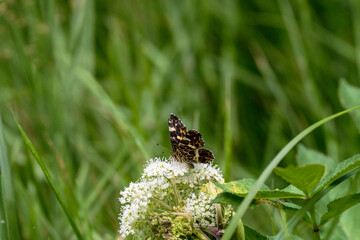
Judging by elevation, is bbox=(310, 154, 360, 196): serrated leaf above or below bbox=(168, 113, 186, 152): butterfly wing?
below

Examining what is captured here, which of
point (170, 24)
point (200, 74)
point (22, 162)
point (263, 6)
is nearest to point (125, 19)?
point (170, 24)

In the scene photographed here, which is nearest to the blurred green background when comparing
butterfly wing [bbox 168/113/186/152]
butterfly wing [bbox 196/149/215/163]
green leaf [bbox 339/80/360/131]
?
green leaf [bbox 339/80/360/131]

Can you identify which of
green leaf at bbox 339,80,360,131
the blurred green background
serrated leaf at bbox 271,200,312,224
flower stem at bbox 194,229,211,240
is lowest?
flower stem at bbox 194,229,211,240

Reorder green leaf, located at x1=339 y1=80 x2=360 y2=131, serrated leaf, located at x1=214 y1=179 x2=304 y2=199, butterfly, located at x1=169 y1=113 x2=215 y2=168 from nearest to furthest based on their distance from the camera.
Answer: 1. serrated leaf, located at x1=214 y1=179 x2=304 y2=199
2. butterfly, located at x1=169 y1=113 x2=215 y2=168
3. green leaf, located at x1=339 y1=80 x2=360 y2=131

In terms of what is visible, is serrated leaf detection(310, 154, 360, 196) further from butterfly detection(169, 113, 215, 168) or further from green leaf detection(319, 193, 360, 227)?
butterfly detection(169, 113, 215, 168)

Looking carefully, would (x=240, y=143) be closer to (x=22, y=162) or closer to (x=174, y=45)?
(x=174, y=45)

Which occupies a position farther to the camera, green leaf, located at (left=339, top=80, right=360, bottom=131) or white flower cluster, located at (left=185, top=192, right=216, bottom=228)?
green leaf, located at (left=339, top=80, right=360, bottom=131)

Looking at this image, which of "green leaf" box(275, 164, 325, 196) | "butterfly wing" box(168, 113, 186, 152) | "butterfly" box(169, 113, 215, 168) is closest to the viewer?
"green leaf" box(275, 164, 325, 196)

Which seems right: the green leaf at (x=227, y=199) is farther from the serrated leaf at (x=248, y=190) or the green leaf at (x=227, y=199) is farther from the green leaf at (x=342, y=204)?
the green leaf at (x=342, y=204)
